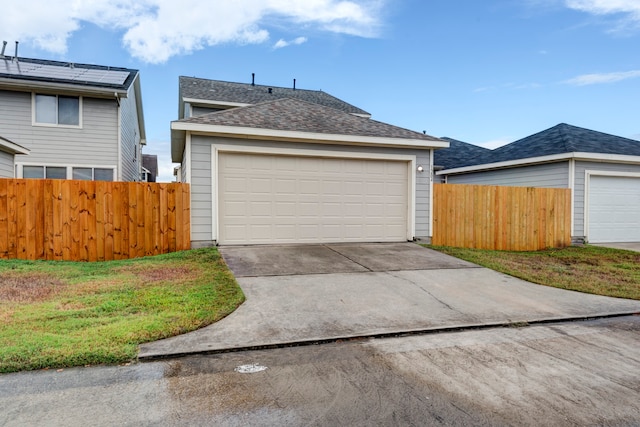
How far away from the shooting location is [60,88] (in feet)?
40.2

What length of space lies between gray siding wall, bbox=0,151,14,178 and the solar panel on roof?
11.1ft

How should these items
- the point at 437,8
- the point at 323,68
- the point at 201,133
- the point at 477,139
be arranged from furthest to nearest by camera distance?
the point at 477,139
the point at 323,68
the point at 437,8
the point at 201,133

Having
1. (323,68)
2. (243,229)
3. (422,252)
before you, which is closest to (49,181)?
(243,229)

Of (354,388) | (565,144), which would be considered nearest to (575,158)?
(565,144)

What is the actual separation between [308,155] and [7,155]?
8099 millimetres

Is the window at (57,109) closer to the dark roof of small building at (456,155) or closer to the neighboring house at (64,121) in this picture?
the neighboring house at (64,121)

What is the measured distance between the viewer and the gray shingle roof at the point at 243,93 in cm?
1736

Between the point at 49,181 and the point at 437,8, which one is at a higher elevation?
the point at 437,8

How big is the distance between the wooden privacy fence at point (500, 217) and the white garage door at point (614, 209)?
1185 millimetres

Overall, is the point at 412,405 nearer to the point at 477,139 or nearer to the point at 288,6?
the point at 288,6

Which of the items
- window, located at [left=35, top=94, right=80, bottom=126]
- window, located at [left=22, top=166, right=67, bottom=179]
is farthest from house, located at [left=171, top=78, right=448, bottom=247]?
window, located at [left=22, top=166, right=67, bottom=179]

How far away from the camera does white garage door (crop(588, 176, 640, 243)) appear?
12.8 metres

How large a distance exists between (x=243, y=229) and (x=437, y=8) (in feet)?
31.7

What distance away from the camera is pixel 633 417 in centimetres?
274
